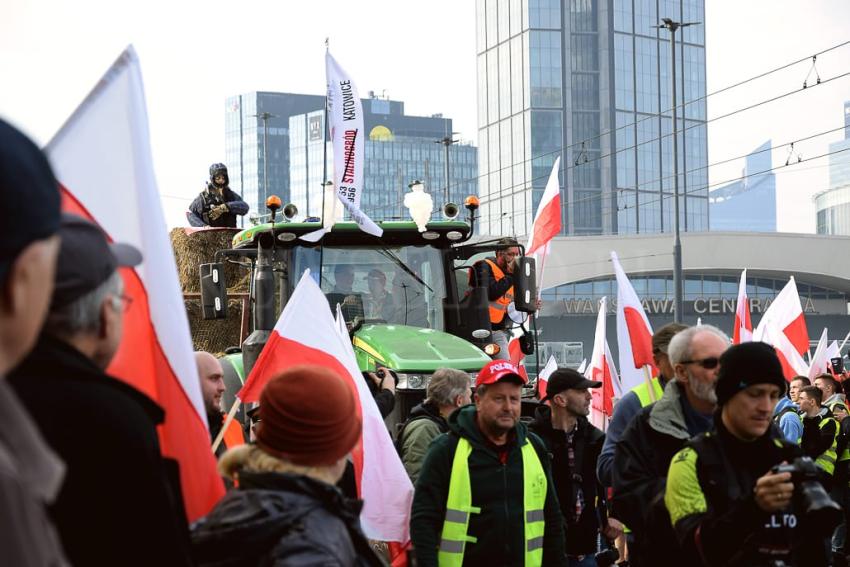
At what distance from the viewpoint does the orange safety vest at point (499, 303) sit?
11477 mm

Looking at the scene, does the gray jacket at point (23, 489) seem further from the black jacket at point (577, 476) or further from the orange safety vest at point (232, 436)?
the black jacket at point (577, 476)

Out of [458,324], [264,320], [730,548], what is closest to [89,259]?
[730,548]

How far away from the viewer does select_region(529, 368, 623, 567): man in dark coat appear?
7.39 meters

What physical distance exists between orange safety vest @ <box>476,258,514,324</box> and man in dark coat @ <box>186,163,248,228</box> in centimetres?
345

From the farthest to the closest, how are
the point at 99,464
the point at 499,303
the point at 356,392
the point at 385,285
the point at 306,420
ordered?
the point at 499,303
the point at 385,285
the point at 356,392
the point at 306,420
the point at 99,464

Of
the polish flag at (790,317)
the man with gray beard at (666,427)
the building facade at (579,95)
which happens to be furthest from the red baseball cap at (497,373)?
the building facade at (579,95)

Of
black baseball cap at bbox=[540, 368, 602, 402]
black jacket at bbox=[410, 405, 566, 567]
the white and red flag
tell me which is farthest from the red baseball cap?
the white and red flag

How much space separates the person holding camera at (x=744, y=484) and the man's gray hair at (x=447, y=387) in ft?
9.04

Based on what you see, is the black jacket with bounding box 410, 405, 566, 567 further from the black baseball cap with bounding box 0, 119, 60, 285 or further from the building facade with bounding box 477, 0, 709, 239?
the building facade with bounding box 477, 0, 709, 239

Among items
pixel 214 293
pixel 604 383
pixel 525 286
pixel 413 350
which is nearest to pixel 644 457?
pixel 413 350

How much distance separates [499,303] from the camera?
11.6 m

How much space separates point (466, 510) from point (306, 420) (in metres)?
2.57

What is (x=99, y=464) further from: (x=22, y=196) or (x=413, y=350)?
(x=413, y=350)

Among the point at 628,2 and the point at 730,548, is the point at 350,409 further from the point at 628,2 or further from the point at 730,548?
the point at 628,2
